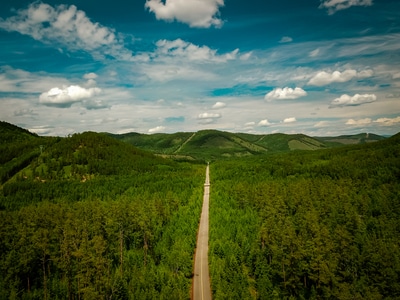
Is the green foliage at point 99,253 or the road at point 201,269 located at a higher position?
the green foliage at point 99,253

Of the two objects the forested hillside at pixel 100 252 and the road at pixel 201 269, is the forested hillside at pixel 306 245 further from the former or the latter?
the forested hillside at pixel 100 252

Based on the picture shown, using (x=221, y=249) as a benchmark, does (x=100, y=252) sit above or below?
above

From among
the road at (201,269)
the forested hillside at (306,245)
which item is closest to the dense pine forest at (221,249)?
the forested hillside at (306,245)

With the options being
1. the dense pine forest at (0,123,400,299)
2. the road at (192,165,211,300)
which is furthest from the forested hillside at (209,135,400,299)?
the road at (192,165,211,300)

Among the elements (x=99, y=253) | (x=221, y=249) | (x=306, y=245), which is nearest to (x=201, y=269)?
(x=221, y=249)

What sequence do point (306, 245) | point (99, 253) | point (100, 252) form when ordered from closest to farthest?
point (100, 252) < point (99, 253) < point (306, 245)

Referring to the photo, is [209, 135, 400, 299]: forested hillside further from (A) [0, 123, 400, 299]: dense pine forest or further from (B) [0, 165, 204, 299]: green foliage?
(B) [0, 165, 204, 299]: green foliage

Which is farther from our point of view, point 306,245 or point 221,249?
point 221,249

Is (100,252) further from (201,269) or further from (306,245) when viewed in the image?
(306,245)

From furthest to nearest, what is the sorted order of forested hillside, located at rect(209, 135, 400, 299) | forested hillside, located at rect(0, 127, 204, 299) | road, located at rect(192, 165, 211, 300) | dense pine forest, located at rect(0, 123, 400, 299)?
road, located at rect(192, 165, 211, 300)
forested hillside, located at rect(0, 127, 204, 299)
dense pine forest, located at rect(0, 123, 400, 299)
forested hillside, located at rect(209, 135, 400, 299)
